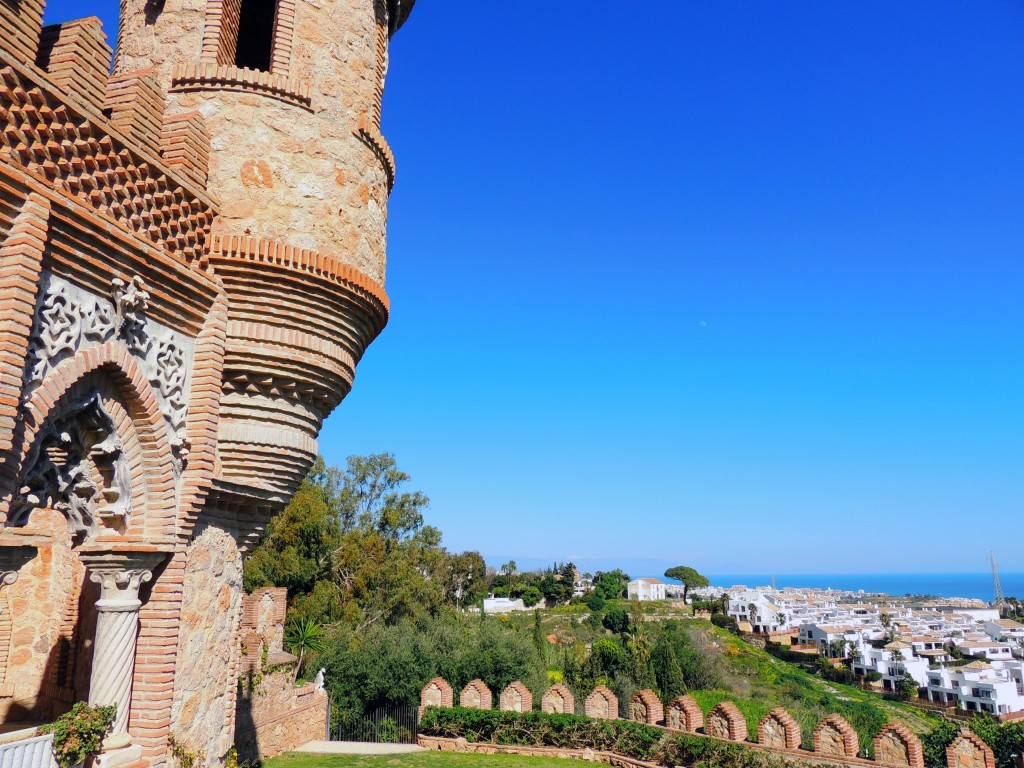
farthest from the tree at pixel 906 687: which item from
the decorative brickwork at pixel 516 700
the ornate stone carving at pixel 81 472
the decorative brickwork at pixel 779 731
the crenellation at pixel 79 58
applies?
the crenellation at pixel 79 58

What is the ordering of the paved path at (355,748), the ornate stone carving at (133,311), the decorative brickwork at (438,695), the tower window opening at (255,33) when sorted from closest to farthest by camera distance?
the ornate stone carving at (133,311) → the tower window opening at (255,33) → the paved path at (355,748) → the decorative brickwork at (438,695)

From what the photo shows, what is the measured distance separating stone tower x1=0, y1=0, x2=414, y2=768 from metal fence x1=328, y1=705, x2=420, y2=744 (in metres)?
12.6

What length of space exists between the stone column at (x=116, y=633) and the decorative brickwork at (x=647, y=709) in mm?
12480

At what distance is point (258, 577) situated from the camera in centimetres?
2566

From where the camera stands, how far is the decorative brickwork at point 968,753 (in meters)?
10.8

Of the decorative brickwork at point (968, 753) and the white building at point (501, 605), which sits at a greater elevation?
the decorative brickwork at point (968, 753)

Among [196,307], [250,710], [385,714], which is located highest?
[196,307]

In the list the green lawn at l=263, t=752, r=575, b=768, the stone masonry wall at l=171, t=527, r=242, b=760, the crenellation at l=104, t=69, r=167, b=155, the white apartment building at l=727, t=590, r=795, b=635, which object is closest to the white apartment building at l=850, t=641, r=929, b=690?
the white apartment building at l=727, t=590, r=795, b=635

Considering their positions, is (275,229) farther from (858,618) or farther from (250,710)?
(858,618)

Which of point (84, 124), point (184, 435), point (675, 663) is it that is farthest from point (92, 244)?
point (675, 663)

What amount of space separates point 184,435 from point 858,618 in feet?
375

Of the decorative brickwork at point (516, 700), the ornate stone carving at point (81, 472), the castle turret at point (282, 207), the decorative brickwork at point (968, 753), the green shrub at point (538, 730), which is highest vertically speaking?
the castle turret at point (282, 207)

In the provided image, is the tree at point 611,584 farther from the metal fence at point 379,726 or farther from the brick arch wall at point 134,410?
the brick arch wall at point 134,410

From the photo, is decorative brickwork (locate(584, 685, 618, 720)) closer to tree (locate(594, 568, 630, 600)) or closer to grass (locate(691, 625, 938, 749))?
grass (locate(691, 625, 938, 749))
